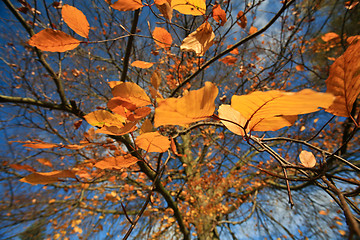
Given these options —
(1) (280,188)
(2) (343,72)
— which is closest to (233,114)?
(2) (343,72)

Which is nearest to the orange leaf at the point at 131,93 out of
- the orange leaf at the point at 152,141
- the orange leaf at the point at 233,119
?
the orange leaf at the point at 152,141

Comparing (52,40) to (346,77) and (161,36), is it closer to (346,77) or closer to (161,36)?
(161,36)

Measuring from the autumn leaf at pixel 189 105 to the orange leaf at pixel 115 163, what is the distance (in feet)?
0.78

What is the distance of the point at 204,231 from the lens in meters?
2.42

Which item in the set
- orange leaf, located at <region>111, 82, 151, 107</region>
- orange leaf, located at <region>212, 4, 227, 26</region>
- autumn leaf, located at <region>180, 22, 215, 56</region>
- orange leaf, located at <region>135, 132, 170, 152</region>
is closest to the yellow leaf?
autumn leaf, located at <region>180, 22, 215, 56</region>

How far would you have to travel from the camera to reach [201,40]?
48 cm

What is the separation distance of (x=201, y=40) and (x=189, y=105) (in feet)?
1.09

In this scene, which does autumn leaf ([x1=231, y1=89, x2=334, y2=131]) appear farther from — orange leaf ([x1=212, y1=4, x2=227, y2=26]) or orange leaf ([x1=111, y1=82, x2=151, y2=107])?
orange leaf ([x1=212, y1=4, x2=227, y2=26])

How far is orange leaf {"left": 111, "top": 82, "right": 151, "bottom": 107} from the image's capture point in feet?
1.40

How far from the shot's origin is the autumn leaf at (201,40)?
0.48 metres

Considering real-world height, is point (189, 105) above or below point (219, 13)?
below

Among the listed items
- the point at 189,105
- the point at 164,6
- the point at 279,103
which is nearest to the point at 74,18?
the point at 164,6

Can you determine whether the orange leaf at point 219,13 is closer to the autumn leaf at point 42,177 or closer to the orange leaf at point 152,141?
the orange leaf at point 152,141

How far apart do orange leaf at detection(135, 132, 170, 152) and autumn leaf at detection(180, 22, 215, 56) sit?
11.3 inches
